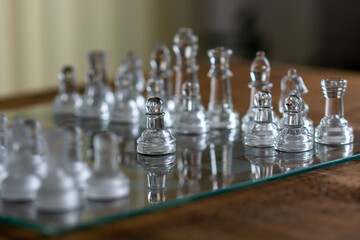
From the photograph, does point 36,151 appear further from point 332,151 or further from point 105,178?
point 332,151

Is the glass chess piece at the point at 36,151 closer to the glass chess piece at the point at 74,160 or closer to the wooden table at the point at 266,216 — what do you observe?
the glass chess piece at the point at 74,160

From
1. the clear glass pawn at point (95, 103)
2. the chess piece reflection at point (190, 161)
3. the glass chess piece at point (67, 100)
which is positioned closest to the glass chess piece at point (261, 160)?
the chess piece reflection at point (190, 161)

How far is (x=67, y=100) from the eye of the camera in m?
2.05

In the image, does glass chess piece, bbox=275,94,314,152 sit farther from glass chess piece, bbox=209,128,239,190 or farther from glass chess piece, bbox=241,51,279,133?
glass chess piece, bbox=241,51,279,133

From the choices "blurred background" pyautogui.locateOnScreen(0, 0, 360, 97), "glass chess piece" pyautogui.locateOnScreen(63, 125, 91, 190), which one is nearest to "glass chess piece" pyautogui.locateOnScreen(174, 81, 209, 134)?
"glass chess piece" pyautogui.locateOnScreen(63, 125, 91, 190)

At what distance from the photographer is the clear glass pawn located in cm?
195

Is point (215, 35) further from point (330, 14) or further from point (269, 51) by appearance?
point (330, 14)

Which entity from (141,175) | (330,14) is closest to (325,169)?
(141,175)

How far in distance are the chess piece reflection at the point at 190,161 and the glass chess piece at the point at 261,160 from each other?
101 millimetres

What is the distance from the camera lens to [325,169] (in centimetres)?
131

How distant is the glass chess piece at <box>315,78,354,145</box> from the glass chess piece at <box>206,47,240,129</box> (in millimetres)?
298

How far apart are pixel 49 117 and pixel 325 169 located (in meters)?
0.98

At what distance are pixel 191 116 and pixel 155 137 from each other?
0.28 metres

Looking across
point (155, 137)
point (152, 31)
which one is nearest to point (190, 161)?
point (155, 137)
